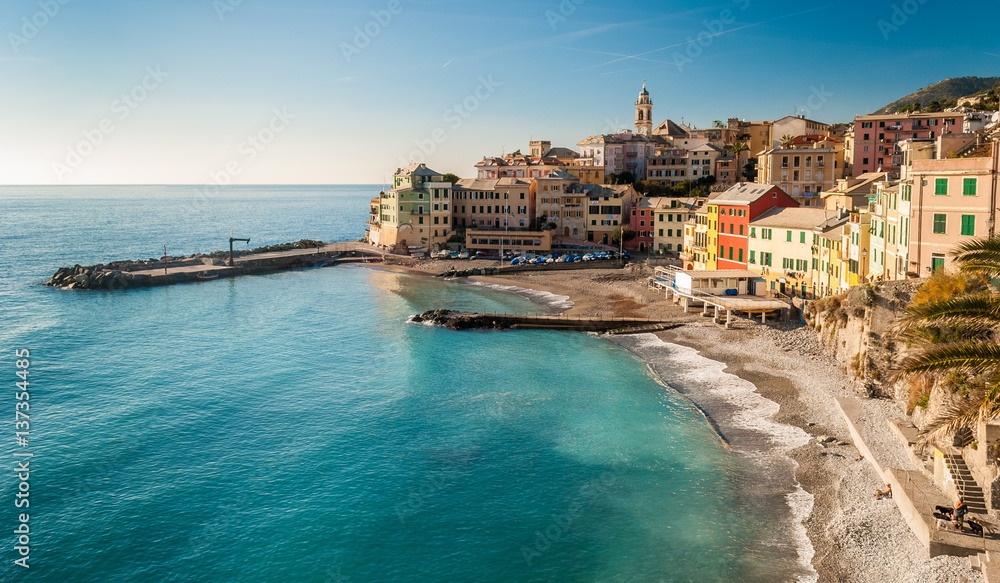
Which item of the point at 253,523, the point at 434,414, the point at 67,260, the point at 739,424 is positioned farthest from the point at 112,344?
the point at 67,260

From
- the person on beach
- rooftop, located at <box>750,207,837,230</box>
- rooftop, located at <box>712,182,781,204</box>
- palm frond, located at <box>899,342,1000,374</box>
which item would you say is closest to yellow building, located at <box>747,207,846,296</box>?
A: rooftop, located at <box>750,207,837,230</box>

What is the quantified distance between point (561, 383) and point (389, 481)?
1495 cm

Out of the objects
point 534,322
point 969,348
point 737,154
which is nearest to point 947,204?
point 969,348

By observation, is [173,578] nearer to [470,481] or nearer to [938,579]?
[470,481]

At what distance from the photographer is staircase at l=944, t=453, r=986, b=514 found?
19.9 m

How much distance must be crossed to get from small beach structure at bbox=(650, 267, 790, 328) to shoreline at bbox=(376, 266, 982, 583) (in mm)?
1120

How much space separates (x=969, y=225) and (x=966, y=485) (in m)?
17.2

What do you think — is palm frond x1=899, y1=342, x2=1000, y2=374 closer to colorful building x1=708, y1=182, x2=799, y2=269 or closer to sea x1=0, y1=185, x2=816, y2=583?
sea x1=0, y1=185, x2=816, y2=583

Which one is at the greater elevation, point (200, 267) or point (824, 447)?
point (200, 267)

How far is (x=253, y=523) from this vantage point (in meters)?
24.3

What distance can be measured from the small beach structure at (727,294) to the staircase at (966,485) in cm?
2850

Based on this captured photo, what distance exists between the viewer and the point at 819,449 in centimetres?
2822

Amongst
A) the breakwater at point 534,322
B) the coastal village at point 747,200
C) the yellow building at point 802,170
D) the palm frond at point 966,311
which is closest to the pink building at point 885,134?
the coastal village at point 747,200

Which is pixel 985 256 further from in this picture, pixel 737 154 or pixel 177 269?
pixel 737 154
